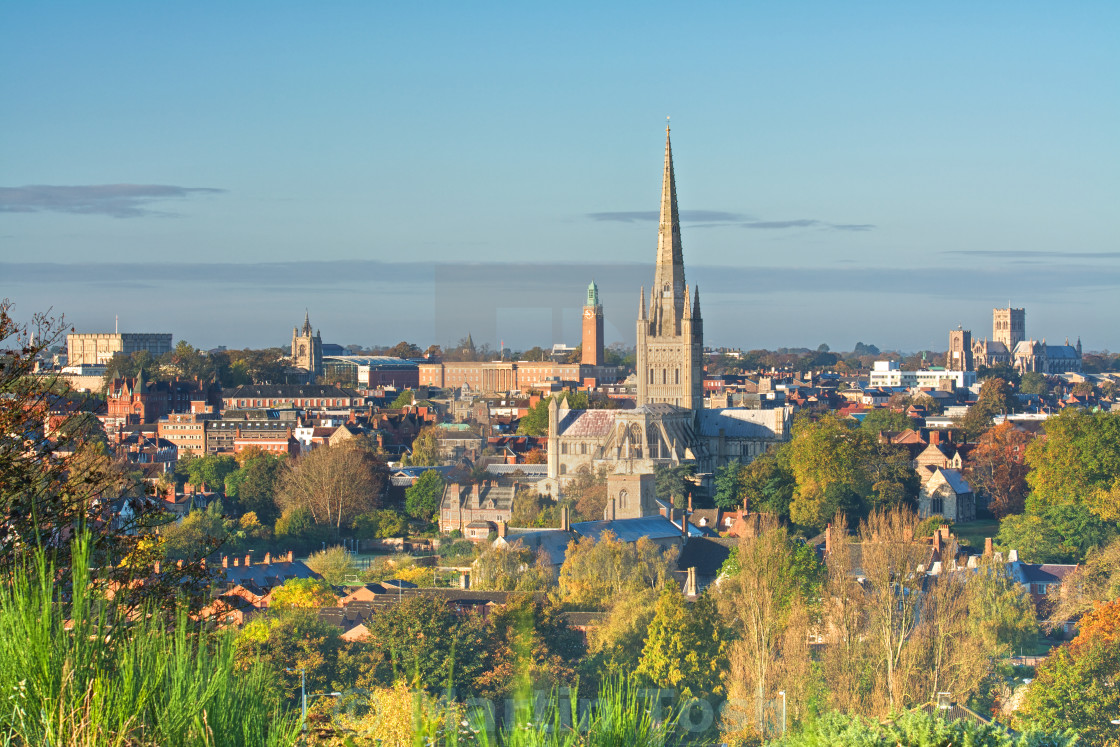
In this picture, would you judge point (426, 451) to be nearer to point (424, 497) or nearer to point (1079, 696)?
point (424, 497)

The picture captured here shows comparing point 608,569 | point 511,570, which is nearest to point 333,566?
point 511,570

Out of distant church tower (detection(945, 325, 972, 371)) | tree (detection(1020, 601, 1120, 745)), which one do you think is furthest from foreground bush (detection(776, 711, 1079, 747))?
distant church tower (detection(945, 325, 972, 371))

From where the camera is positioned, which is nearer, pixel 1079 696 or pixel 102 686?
pixel 102 686

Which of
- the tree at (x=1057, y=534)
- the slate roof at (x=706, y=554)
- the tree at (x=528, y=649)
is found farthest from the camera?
the tree at (x=1057, y=534)

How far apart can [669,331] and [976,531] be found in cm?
2513

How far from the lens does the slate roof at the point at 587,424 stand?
62719 mm

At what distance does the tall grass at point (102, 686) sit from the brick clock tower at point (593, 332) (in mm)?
70730

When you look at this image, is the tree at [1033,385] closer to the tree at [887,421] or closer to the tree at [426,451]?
the tree at [887,421]

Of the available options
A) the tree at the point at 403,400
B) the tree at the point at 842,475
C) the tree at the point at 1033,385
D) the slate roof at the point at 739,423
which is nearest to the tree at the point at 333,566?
the tree at the point at 842,475

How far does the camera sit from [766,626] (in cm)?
2486

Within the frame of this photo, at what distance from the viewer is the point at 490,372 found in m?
84.2

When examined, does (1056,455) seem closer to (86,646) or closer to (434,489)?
(434,489)

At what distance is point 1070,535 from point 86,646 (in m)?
36.7

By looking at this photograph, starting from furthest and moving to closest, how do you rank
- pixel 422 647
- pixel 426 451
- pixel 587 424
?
pixel 426 451, pixel 587 424, pixel 422 647
